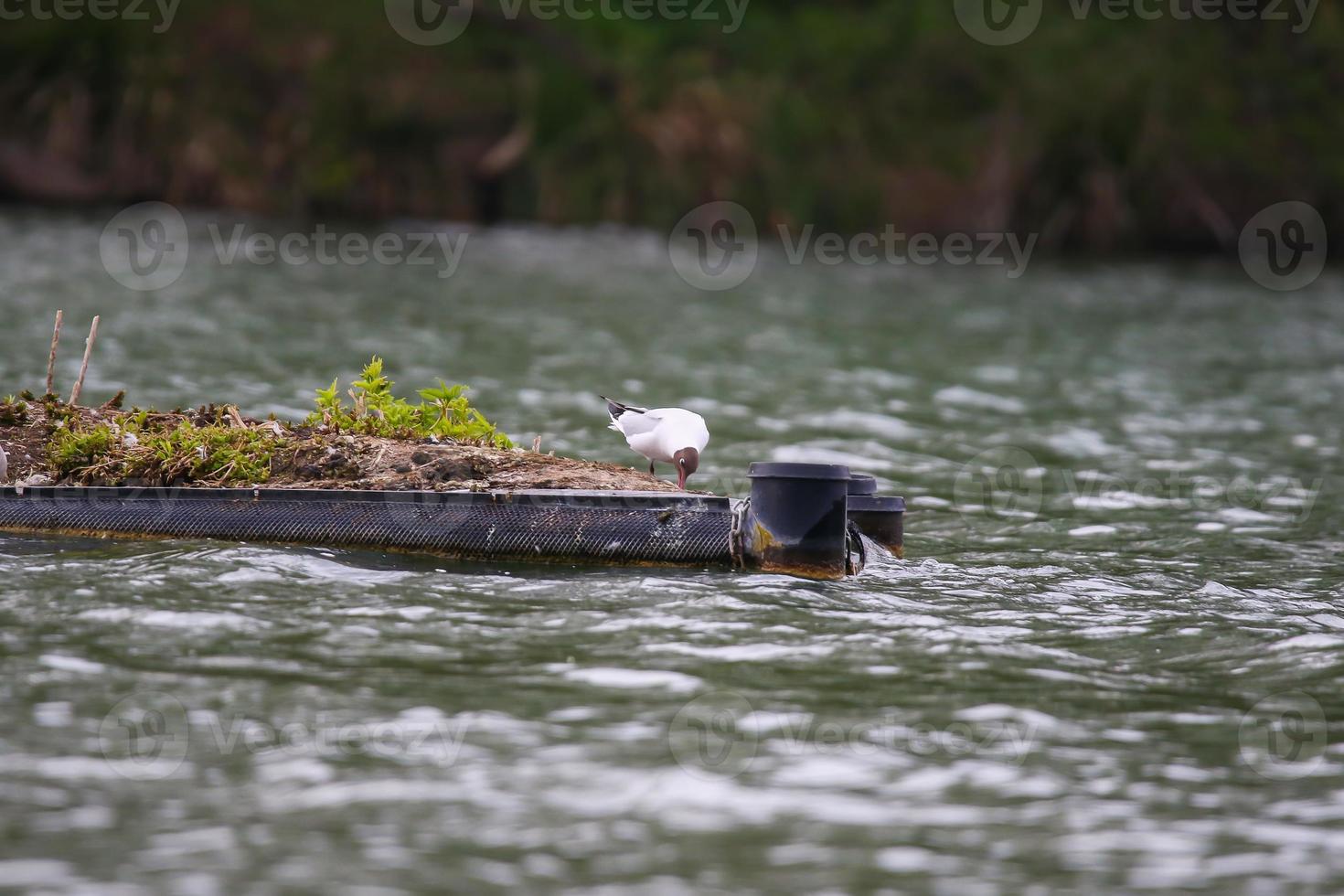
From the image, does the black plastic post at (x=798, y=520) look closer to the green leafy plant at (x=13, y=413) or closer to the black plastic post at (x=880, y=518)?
the black plastic post at (x=880, y=518)

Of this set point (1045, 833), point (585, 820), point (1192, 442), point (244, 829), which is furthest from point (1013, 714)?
point (1192, 442)

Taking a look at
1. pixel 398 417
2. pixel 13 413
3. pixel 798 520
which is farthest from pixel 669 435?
pixel 13 413

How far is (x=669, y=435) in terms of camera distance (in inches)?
470

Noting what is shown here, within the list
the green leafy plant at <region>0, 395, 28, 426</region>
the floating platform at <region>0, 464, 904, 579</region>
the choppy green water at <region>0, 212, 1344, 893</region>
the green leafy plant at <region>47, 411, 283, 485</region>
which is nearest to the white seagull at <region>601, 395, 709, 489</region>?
the floating platform at <region>0, 464, 904, 579</region>

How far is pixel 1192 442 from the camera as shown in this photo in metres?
19.4

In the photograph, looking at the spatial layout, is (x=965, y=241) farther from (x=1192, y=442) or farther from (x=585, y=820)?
A: (x=585, y=820)

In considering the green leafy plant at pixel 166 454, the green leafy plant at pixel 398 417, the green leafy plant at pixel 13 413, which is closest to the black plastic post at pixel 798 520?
the green leafy plant at pixel 398 417

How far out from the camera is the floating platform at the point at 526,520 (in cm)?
1056

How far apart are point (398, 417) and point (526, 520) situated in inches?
81.5

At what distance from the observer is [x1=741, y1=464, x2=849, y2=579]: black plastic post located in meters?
10.4

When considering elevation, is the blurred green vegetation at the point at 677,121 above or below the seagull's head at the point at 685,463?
above

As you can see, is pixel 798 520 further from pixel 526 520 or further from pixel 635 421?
pixel 635 421

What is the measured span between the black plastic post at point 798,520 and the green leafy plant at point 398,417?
261 cm

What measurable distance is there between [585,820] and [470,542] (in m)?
4.55
